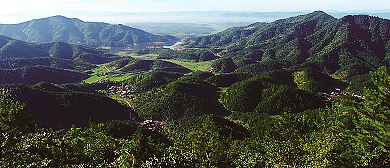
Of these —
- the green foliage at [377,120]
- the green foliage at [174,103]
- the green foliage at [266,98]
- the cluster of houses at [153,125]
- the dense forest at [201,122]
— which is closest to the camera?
the dense forest at [201,122]

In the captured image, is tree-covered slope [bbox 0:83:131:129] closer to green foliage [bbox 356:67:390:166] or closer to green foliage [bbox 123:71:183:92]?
green foliage [bbox 123:71:183:92]

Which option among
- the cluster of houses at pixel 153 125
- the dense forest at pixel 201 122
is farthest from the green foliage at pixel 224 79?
the cluster of houses at pixel 153 125

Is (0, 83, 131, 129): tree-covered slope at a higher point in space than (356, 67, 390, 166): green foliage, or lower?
lower

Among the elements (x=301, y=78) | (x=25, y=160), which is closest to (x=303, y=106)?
(x=301, y=78)

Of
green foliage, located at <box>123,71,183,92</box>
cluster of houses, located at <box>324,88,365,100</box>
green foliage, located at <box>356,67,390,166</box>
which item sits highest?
green foliage, located at <box>356,67,390,166</box>

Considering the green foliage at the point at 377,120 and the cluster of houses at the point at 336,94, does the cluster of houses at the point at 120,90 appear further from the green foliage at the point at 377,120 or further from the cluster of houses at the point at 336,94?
the green foliage at the point at 377,120

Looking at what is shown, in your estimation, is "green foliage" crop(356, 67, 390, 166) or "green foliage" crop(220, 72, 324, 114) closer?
"green foliage" crop(356, 67, 390, 166)

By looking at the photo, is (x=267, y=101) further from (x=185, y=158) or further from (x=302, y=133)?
(x=185, y=158)

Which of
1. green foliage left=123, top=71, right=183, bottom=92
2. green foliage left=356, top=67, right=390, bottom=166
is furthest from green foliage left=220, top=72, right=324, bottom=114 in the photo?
green foliage left=356, top=67, right=390, bottom=166
